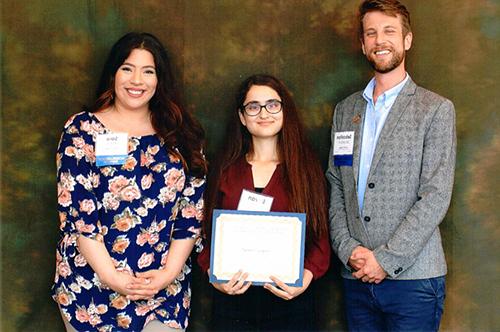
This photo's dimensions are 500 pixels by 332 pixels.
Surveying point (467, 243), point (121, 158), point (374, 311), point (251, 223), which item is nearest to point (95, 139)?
point (121, 158)

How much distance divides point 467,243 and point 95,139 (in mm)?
1924

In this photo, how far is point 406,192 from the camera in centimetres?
247

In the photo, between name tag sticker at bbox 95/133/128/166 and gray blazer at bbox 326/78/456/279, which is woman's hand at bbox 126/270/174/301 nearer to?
name tag sticker at bbox 95/133/128/166

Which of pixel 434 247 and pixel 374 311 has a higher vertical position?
pixel 434 247

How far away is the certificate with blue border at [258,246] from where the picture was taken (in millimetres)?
2426

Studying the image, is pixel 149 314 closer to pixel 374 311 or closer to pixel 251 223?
pixel 251 223

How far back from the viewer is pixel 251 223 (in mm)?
2441

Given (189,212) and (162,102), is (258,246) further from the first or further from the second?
(162,102)

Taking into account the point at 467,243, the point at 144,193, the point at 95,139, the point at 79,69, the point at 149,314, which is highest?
the point at 79,69

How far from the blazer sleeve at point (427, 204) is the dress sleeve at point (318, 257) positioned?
0.23 m

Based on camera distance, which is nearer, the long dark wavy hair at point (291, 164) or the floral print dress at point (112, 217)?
the floral print dress at point (112, 217)

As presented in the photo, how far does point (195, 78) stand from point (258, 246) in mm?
1120

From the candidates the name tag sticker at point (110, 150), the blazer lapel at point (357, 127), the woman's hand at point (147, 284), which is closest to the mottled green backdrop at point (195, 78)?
the blazer lapel at point (357, 127)

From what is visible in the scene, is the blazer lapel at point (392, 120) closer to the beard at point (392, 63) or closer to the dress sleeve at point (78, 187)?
the beard at point (392, 63)
